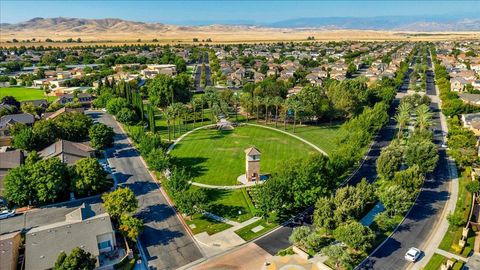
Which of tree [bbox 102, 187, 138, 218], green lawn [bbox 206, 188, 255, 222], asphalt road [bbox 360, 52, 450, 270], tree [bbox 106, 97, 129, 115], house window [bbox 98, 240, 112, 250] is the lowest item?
asphalt road [bbox 360, 52, 450, 270]

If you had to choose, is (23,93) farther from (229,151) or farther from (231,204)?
(231,204)

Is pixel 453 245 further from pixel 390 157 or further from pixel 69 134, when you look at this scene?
pixel 69 134

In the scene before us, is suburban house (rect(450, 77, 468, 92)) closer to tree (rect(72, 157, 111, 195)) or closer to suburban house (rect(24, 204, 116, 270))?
tree (rect(72, 157, 111, 195))

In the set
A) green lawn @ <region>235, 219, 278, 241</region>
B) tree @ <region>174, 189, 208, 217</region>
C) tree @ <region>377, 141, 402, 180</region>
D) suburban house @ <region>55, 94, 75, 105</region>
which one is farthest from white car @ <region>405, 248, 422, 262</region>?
suburban house @ <region>55, 94, 75, 105</region>

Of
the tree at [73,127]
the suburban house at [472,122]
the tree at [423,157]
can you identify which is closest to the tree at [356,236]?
the tree at [423,157]

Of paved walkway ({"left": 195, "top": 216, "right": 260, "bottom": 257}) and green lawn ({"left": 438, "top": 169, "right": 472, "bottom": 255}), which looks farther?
green lawn ({"left": 438, "top": 169, "right": 472, "bottom": 255})

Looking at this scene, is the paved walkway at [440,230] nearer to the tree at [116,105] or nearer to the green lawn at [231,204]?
the green lawn at [231,204]

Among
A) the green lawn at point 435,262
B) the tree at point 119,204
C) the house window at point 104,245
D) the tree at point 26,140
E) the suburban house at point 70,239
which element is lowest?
the green lawn at point 435,262
